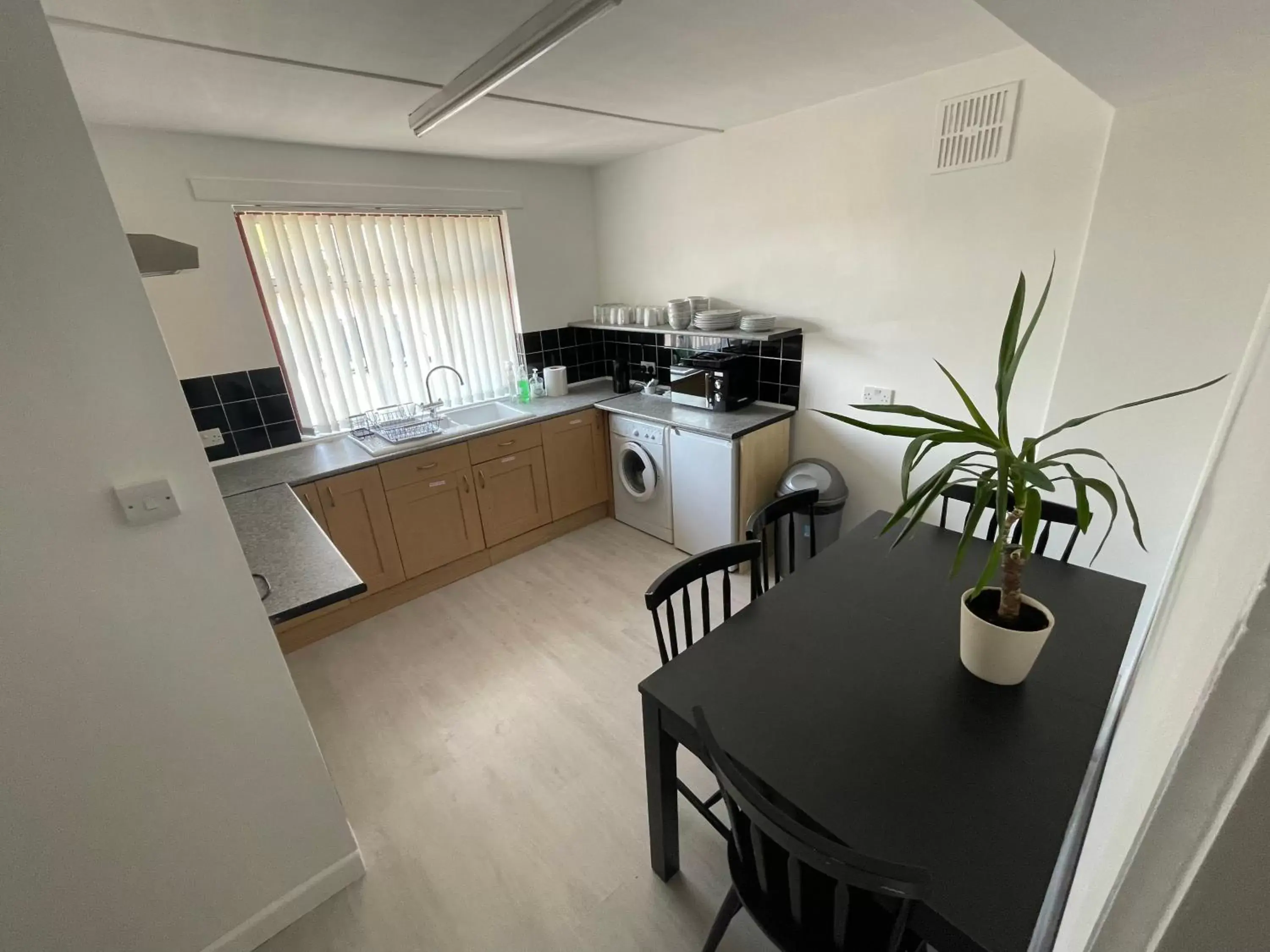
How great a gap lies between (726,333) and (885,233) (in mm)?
921

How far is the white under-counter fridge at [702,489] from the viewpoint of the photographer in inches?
113

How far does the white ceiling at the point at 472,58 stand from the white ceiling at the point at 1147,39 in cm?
45

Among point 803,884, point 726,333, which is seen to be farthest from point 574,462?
point 803,884

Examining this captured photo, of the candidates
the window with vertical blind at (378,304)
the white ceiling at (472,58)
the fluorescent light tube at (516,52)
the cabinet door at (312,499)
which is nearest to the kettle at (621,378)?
the window with vertical blind at (378,304)

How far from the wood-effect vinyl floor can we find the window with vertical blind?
1.38 m

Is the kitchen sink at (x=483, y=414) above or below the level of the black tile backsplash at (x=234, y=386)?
below

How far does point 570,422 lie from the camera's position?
3445 mm

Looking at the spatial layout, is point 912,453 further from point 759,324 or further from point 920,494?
point 759,324

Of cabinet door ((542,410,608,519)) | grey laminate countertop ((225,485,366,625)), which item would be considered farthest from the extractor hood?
cabinet door ((542,410,608,519))

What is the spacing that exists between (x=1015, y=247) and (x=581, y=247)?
9.17 ft

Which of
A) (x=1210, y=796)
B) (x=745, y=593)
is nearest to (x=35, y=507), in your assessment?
(x=1210, y=796)

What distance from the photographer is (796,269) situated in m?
2.88

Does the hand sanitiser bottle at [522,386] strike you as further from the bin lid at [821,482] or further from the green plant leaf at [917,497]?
the green plant leaf at [917,497]

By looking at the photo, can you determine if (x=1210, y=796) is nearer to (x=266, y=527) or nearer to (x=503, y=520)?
(x=266, y=527)
